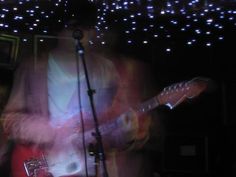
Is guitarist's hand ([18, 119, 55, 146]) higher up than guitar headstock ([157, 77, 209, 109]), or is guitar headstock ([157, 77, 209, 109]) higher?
guitar headstock ([157, 77, 209, 109])

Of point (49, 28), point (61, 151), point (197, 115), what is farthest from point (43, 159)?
point (197, 115)

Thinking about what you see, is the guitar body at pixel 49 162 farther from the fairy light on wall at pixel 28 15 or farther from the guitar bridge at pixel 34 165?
the fairy light on wall at pixel 28 15

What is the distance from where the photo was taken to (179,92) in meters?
3.48

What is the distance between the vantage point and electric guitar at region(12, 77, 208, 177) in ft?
10.2

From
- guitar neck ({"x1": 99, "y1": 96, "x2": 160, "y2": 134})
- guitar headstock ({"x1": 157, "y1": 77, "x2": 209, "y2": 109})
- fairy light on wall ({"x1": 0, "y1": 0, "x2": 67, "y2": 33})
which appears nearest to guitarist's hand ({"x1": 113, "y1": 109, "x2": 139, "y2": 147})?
guitar neck ({"x1": 99, "y1": 96, "x2": 160, "y2": 134})

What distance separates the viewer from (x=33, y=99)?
319 cm

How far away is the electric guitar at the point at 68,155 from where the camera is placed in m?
3.10

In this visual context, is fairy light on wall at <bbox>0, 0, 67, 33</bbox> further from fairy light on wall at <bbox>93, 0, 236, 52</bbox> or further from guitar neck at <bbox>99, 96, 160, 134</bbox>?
guitar neck at <bbox>99, 96, 160, 134</bbox>

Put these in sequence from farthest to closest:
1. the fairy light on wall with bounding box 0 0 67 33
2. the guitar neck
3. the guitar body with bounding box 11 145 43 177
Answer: the guitar neck → the fairy light on wall with bounding box 0 0 67 33 → the guitar body with bounding box 11 145 43 177

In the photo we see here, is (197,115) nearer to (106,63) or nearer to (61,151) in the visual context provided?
(106,63)

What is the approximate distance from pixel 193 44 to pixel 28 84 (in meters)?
1.49

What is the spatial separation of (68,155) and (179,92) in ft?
3.49

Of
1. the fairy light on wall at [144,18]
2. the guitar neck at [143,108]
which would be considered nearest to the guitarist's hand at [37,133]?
the guitar neck at [143,108]

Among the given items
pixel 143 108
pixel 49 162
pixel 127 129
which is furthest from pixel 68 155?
pixel 143 108
